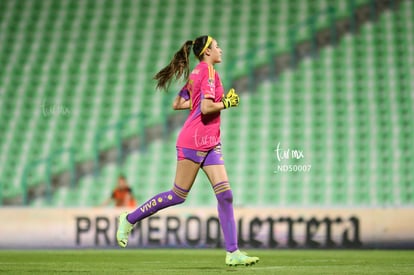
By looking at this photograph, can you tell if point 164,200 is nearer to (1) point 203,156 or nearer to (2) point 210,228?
(1) point 203,156

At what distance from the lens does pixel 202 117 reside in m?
7.36

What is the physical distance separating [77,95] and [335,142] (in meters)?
4.54

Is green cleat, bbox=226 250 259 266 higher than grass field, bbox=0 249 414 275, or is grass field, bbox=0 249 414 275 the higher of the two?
green cleat, bbox=226 250 259 266

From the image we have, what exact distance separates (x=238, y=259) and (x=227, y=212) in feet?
1.26

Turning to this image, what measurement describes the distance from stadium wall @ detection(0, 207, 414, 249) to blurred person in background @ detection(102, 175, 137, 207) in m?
0.79

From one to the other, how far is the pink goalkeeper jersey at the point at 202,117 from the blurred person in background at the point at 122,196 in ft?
18.3

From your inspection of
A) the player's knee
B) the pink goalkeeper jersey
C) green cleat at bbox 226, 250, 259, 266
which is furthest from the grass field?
the pink goalkeeper jersey

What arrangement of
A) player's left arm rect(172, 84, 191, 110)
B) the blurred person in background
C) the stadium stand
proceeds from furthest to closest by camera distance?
the stadium stand, the blurred person in background, player's left arm rect(172, 84, 191, 110)

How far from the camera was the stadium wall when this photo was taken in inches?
459

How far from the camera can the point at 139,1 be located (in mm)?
17312

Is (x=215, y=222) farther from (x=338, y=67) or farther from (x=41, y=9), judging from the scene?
(x=41, y=9)

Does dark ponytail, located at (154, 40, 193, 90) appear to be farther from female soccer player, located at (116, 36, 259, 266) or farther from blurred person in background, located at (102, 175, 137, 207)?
blurred person in background, located at (102, 175, 137, 207)

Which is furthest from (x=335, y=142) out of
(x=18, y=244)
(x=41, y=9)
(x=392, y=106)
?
(x=41, y=9)

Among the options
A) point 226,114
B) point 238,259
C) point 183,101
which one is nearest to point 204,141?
point 183,101
